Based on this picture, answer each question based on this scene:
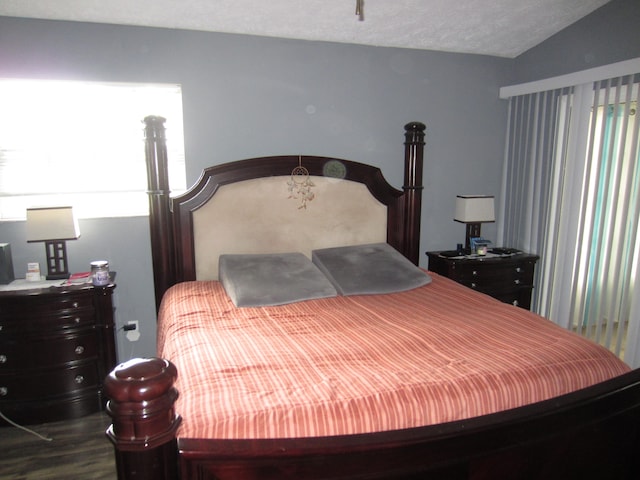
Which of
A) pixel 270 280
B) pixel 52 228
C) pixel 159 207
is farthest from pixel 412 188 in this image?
pixel 52 228

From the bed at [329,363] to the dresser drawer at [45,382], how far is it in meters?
0.61

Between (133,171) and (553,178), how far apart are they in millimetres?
3078

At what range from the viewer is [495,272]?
3.38 m

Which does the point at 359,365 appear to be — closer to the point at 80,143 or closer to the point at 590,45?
the point at 80,143

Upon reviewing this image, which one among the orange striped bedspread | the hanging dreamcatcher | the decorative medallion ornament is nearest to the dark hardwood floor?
the orange striped bedspread

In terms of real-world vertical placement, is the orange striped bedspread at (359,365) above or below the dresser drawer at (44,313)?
above

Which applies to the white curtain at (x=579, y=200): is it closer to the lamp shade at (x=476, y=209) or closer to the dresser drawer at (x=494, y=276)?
the dresser drawer at (x=494, y=276)

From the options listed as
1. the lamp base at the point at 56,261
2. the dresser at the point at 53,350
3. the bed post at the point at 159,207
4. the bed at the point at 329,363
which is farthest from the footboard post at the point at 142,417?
the lamp base at the point at 56,261

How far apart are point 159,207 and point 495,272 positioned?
2.47 m

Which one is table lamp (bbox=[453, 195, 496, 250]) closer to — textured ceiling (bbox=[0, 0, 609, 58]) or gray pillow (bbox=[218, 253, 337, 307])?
textured ceiling (bbox=[0, 0, 609, 58])

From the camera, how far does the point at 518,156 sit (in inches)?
145

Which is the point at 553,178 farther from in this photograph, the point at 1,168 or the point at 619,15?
the point at 1,168

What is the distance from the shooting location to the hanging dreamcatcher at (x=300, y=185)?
3.12 meters

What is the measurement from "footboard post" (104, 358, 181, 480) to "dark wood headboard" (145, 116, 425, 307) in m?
1.95
